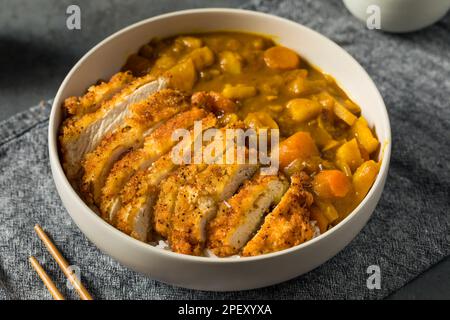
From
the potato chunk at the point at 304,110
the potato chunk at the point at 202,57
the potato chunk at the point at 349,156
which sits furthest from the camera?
the potato chunk at the point at 202,57

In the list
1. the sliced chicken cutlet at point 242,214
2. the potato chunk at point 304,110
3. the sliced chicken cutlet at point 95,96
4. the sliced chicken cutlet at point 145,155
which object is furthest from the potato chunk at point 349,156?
the sliced chicken cutlet at point 95,96

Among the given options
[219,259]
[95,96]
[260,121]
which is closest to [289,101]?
[260,121]

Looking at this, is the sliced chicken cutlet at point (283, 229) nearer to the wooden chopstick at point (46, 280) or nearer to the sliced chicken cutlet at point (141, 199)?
the sliced chicken cutlet at point (141, 199)

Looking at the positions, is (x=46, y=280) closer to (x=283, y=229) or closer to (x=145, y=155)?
(x=145, y=155)

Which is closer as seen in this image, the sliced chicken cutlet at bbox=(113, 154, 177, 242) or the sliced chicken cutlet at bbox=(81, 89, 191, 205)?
the sliced chicken cutlet at bbox=(113, 154, 177, 242)

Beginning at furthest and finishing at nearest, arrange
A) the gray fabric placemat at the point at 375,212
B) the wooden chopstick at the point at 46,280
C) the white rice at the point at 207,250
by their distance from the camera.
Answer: the gray fabric placemat at the point at 375,212
the wooden chopstick at the point at 46,280
the white rice at the point at 207,250

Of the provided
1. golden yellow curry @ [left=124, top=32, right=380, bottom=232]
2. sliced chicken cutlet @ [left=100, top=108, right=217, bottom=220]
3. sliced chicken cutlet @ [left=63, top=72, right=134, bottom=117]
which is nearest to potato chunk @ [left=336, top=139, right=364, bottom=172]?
golden yellow curry @ [left=124, top=32, right=380, bottom=232]

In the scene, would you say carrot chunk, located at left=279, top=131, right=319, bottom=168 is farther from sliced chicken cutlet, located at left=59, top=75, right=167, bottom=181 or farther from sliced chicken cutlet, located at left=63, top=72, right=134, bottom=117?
sliced chicken cutlet, located at left=63, top=72, right=134, bottom=117
